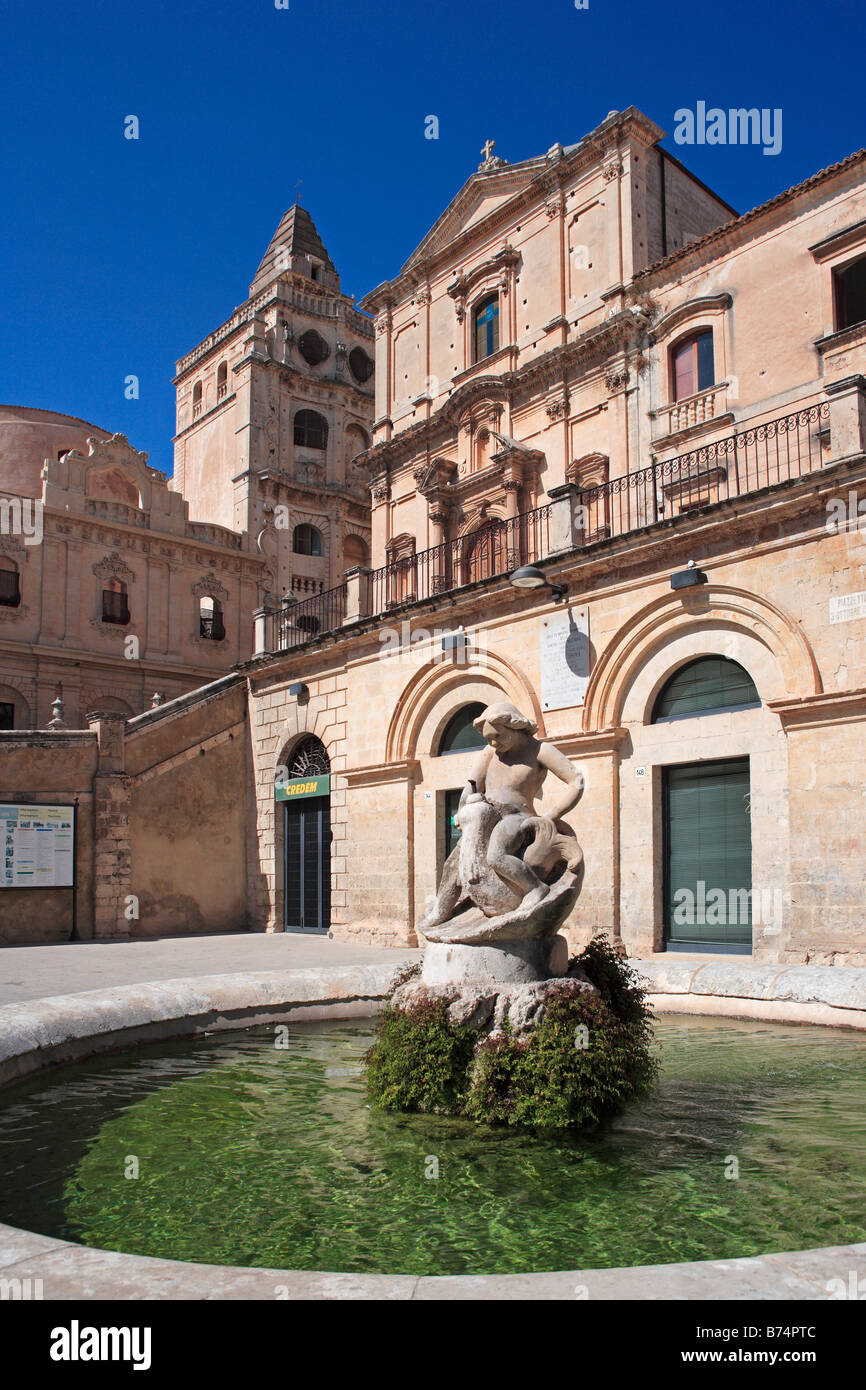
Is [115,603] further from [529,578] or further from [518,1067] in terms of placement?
[518,1067]

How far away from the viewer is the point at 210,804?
20.8 metres

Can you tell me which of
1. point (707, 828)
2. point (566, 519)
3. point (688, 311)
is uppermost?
point (688, 311)

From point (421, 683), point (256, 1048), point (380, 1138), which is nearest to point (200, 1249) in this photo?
point (380, 1138)

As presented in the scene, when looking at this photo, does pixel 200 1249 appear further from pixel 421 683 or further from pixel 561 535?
pixel 421 683

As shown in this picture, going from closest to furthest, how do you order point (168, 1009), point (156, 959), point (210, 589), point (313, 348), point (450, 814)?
point (168, 1009)
point (156, 959)
point (450, 814)
point (210, 589)
point (313, 348)

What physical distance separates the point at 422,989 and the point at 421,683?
11065 mm

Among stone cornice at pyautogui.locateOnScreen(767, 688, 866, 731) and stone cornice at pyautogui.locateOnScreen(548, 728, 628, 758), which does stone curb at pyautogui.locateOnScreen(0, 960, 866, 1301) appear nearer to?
stone cornice at pyautogui.locateOnScreen(767, 688, 866, 731)

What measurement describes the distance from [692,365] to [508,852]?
15643 millimetres

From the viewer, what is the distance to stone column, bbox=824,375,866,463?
11484 mm

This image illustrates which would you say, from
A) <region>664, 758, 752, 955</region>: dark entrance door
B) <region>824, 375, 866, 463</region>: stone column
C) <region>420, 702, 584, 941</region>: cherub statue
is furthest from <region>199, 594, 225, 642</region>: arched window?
<region>420, 702, 584, 941</region>: cherub statue

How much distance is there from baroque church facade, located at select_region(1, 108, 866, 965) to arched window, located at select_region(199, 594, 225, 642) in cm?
1052

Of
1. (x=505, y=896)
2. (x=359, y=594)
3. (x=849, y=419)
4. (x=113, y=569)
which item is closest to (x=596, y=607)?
(x=849, y=419)

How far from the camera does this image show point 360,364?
147ft

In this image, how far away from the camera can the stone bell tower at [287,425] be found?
Answer: 4006 centimetres
